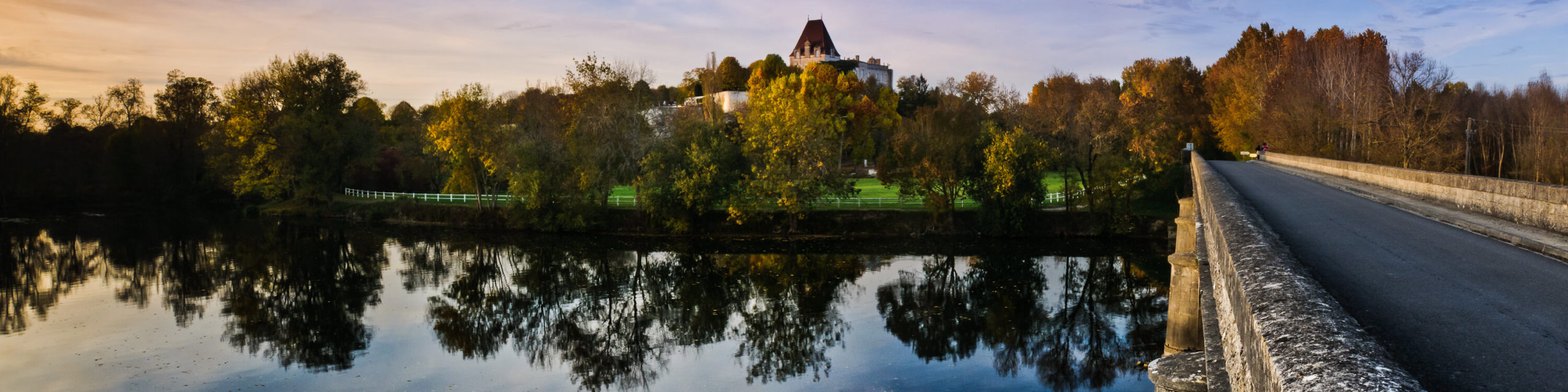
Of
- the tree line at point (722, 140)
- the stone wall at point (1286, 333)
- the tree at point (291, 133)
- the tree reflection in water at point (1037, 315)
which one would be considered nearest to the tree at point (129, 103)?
the tree line at point (722, 140)

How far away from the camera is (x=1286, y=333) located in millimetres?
3066

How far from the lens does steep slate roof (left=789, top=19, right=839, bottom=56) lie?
4417 inches

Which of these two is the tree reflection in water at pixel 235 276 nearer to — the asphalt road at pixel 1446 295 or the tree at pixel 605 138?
the tree at pixel 605 138

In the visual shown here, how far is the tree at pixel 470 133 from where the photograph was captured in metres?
41.6

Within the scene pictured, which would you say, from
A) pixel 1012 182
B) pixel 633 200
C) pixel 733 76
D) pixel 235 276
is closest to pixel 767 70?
pixel 733 76

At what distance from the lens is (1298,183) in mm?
20156

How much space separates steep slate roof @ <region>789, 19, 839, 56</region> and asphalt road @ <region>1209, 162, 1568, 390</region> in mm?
102681

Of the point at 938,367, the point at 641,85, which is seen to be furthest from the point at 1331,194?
the point at 641,85

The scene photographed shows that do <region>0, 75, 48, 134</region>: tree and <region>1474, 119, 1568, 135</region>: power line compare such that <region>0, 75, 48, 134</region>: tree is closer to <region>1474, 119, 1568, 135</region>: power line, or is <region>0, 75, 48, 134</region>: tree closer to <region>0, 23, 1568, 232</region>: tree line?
<region>0, 23, 1568, 232</region>: tree line

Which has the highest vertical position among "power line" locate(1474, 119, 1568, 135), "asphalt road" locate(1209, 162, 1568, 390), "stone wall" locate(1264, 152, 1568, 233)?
"power line" locate(1474, 119, 1568, 135)

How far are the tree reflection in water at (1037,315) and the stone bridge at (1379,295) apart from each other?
388 cm

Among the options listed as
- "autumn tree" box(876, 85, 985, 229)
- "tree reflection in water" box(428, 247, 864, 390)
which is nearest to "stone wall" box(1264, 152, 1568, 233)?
"tree reflection in water" box(428, 247, 864, 390)

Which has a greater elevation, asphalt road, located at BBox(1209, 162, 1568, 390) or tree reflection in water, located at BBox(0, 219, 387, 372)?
asphalt road, located at BBox(1209, 162, 1568, 390)

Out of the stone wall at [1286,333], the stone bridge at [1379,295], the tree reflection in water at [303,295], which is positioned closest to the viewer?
the stone wall at [1286,333]
